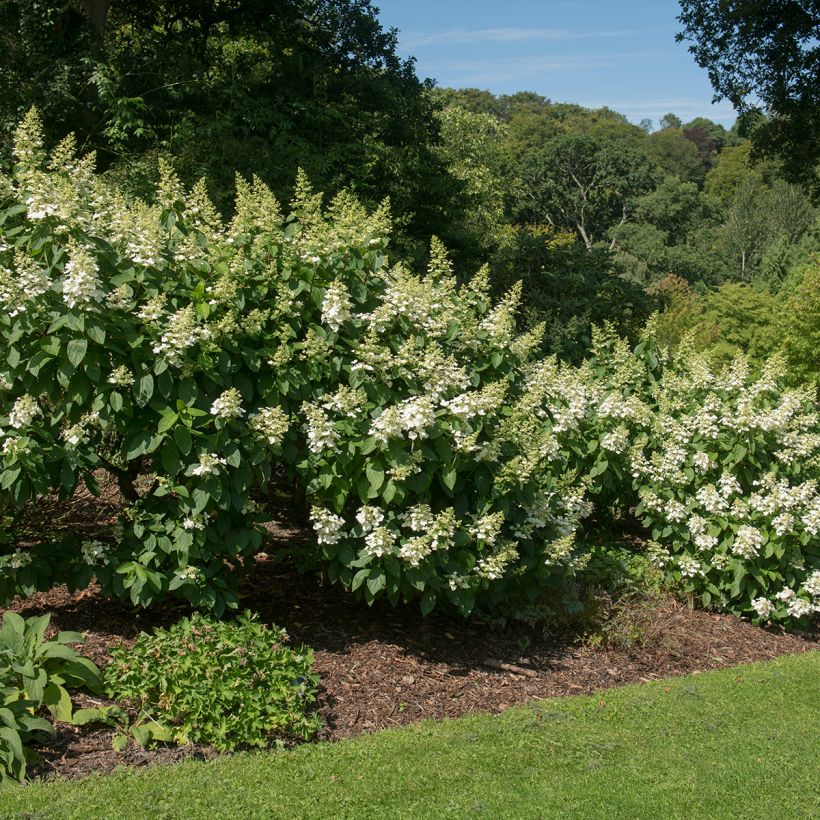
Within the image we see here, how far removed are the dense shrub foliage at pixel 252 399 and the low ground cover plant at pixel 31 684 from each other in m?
0.57

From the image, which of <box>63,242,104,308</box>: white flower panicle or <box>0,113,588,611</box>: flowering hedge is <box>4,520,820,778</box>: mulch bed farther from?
<box>63,242,104,308</box>: white flower panicle

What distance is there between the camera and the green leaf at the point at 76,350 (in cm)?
421

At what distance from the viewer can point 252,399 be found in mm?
4816

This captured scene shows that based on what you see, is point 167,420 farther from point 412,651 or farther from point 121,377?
point 412,651

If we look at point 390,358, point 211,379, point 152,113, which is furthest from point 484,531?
point 152,113

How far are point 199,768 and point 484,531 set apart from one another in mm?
1916

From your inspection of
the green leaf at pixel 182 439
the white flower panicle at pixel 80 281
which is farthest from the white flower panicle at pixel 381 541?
the white flower panicle at pixel 80 281

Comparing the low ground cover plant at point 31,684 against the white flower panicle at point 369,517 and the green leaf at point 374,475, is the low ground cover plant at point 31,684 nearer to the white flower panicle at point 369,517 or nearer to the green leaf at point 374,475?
the white flower panicle at point 369,517

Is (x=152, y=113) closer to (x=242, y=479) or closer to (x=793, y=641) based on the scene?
(x=242, y=479)

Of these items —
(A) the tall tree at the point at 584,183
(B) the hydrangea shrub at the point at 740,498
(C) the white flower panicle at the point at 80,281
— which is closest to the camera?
(C) the white flower panicle at the point at 80,281

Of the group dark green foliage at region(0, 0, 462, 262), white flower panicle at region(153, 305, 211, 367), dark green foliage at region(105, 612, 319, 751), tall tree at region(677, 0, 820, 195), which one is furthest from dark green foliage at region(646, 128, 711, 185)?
dark green foliage at region(105, 612, 319, 751)

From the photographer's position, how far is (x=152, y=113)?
1196cm

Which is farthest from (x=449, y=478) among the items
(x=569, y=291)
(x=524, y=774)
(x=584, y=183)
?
(x=584, y=183)

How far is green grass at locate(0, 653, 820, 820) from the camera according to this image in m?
3.46
